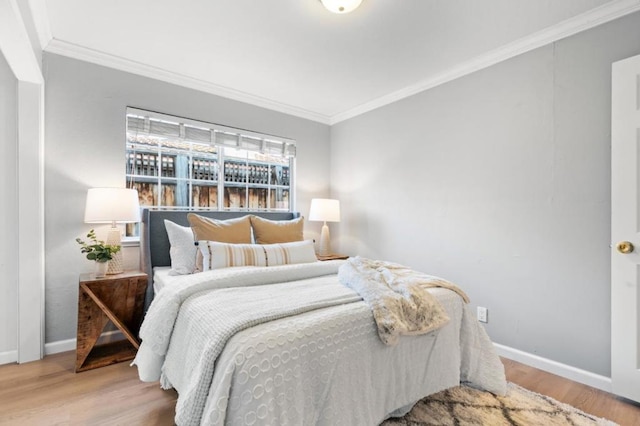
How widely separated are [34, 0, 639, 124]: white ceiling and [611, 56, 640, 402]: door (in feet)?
1.86

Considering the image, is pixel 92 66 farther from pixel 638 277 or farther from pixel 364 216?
pixel 638 277

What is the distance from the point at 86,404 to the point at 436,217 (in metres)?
2.98

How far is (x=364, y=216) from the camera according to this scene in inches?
150

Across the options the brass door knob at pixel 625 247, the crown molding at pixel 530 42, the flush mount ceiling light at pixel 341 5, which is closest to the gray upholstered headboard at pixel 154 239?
the flush mount ceiling light at pixel 341 5

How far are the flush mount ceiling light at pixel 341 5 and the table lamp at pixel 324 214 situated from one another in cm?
209

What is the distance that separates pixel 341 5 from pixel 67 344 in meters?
3.27

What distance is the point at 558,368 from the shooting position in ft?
7.39

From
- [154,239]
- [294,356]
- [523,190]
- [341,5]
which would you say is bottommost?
[294,356]

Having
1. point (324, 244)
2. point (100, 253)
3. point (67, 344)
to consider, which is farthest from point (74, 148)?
point (324, 244)

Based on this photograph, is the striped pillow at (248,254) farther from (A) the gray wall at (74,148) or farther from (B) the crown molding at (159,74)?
(B) the crown molding at (159,74)

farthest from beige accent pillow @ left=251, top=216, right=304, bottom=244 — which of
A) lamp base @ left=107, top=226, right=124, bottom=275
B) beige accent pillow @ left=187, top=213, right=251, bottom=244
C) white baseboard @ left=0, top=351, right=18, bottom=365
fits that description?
white baseboard @ left=0, top=351, right=18, bottom=365

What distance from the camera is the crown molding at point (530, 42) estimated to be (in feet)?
6.61

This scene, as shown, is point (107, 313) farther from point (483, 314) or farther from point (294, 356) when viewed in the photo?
point (483, 314)

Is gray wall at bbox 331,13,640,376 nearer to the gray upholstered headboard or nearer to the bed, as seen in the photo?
the bed
